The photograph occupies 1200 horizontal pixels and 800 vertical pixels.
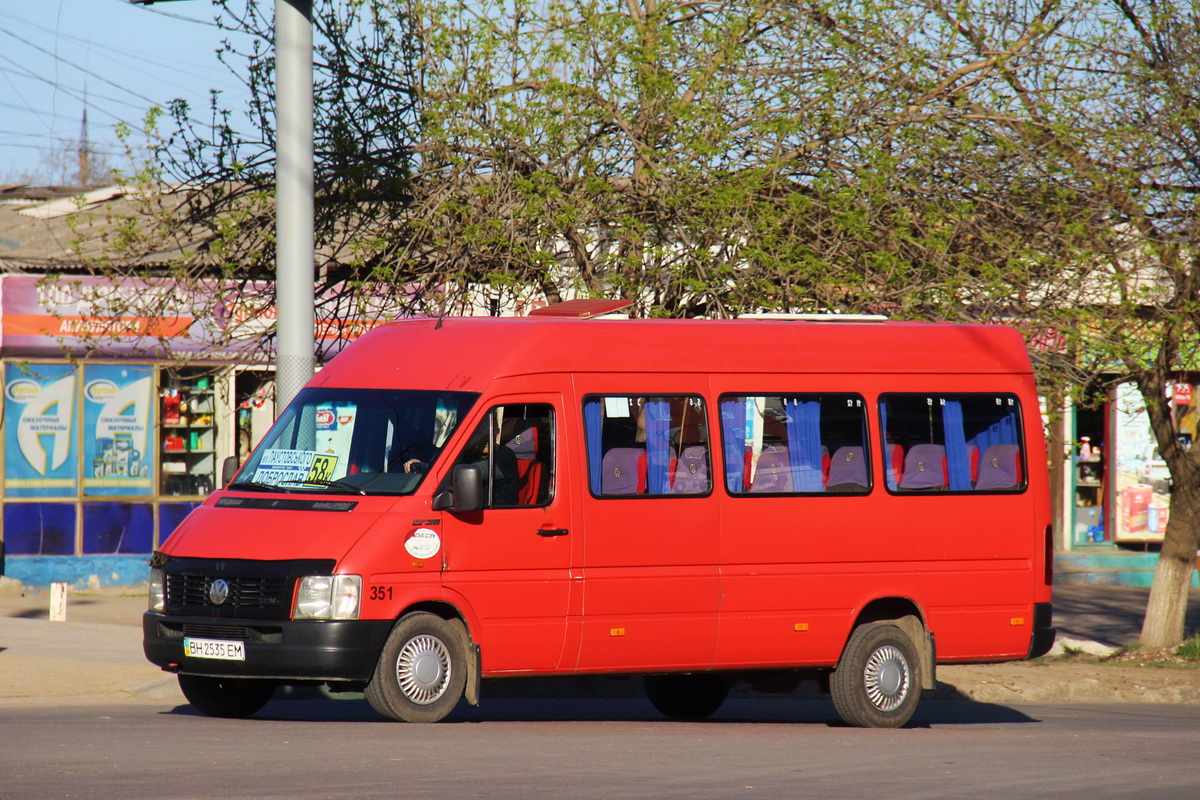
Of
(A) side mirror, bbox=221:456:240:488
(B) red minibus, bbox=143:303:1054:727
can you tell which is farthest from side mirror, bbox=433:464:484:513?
(A) side mirror, bbox=221:456:240:488

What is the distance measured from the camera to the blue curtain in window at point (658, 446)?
10500 millimetres

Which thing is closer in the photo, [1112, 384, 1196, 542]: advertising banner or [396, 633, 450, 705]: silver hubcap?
[396, 633, 450, 705]: silver hubcap

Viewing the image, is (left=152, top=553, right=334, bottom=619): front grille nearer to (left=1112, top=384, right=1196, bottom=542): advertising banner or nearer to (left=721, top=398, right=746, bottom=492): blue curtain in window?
(left=721, top=398, right=746, bottom=492): blue curtain in window

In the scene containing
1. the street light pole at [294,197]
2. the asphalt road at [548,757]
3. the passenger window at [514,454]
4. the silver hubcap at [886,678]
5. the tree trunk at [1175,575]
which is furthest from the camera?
the tree trunk at [1175,575]

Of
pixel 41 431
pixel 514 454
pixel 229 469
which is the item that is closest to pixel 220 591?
pixel 229 469

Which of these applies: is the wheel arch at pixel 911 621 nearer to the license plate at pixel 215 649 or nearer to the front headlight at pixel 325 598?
the front headlight at pixel 325 598

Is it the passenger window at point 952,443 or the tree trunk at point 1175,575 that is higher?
the passenger window at point 952,443

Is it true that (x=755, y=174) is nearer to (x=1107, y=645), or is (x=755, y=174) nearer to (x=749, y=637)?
(x=749, y=637)

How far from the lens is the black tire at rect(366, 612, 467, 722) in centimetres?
942

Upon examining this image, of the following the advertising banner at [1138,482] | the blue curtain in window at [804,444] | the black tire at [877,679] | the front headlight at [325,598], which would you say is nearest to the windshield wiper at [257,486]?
the front headlight at [325,598]

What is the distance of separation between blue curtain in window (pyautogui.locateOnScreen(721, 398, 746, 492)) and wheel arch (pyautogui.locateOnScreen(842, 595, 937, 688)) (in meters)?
1.40

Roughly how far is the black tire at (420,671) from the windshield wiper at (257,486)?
114 centimetres

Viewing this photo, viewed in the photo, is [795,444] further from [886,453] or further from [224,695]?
[224,695]

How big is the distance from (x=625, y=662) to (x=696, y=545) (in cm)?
86
